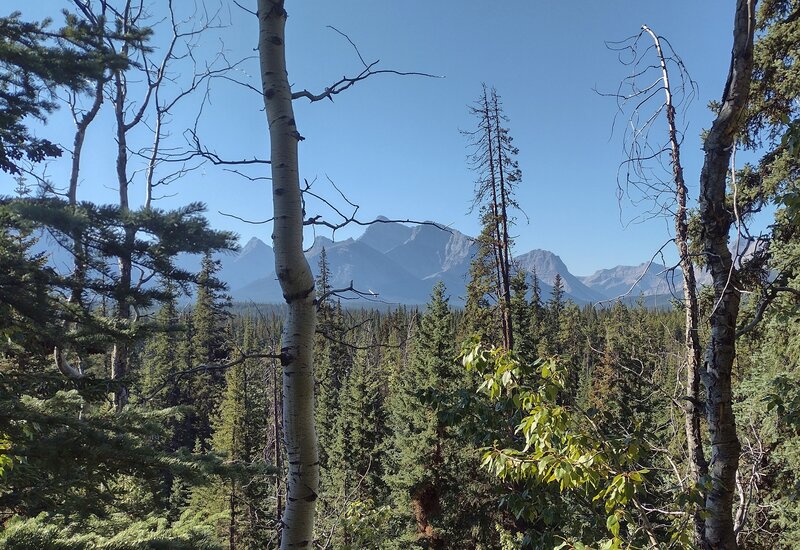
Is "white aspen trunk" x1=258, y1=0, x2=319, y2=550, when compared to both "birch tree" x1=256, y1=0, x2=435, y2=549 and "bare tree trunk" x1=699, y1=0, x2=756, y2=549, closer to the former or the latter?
"birch tree" x1=256, y1=0, x2=435, y2=549

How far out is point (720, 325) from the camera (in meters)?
2.48

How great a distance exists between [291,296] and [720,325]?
7.95 feet

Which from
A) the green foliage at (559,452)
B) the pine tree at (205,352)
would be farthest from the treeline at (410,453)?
the pine tree at (205,352)

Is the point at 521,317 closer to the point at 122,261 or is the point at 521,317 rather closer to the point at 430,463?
the point at 430,463

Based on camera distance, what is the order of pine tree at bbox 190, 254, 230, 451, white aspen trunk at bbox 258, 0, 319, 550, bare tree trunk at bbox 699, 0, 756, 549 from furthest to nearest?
1. pine tree at bbox 190, 254, 230, 451
2. bare tree trunk at bbox 699, 0, 756, 549
3. white aspen trunk at bbox 258, 0, 319, 550

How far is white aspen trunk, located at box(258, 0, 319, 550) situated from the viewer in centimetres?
215

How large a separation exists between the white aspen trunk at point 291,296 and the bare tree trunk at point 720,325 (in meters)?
2.26

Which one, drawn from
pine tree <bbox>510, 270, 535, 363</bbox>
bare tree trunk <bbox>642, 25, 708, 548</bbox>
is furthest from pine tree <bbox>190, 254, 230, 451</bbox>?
bare tree trunk <bbox>642, 25, 708, 548</bbox>

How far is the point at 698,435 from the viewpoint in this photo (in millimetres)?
5918

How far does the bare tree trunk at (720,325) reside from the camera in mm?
2418

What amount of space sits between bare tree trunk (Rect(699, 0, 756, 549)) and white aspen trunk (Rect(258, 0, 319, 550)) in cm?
226

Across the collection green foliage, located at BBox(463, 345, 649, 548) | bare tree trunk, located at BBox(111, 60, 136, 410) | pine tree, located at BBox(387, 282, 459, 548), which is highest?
bare tree trunk, located at BBox(111, 60, 136, 410)

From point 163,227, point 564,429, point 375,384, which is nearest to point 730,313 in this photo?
point 564,429

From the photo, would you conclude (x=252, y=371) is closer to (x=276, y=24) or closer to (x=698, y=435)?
(x=698, y=435)
